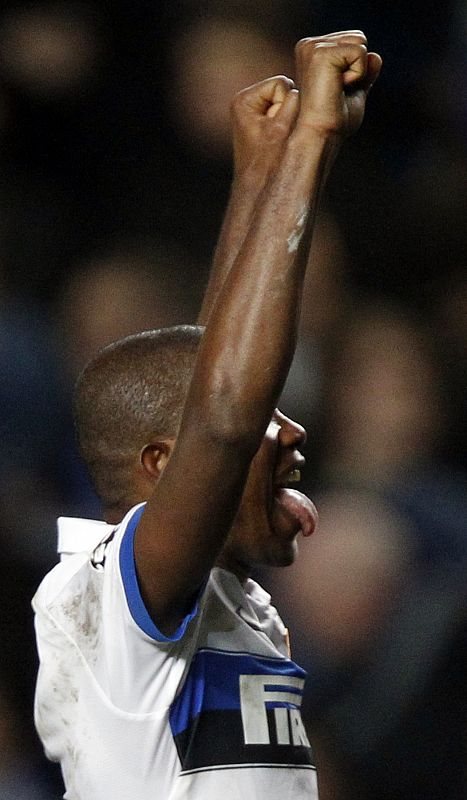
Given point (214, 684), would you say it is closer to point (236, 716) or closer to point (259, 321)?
point (236, 716)

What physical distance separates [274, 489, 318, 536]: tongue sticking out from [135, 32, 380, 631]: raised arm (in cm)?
19

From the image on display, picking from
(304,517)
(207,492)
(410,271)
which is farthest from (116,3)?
(207,492)

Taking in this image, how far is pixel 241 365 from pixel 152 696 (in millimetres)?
249

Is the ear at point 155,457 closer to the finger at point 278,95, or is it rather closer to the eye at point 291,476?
the eye at point 291,476

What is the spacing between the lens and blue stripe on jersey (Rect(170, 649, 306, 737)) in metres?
0.87

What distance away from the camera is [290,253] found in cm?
78

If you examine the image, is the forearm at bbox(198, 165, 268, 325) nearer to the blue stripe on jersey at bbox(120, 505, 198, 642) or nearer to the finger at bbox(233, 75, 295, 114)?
the finger at bbox(233, 75, 295, 114)

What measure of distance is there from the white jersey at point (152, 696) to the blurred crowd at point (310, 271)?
761mm

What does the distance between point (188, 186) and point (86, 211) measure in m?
0.18

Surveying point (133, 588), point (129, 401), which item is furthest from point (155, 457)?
point (133, 588)

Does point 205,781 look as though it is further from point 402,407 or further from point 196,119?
point 196,119

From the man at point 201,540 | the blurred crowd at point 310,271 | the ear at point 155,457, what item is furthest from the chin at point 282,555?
the blurred crowd at point 310,271

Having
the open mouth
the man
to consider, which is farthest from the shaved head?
the open mouth

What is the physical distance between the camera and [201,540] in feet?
2.54
